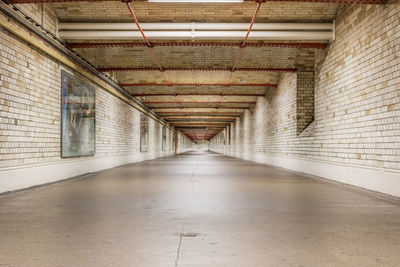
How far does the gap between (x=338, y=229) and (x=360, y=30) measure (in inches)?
270

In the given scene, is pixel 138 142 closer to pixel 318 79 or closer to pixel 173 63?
pixel 173 63

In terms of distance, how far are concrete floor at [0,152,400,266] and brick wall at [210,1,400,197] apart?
5.92 ft

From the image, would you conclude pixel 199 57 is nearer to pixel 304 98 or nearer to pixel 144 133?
pixel 304 98

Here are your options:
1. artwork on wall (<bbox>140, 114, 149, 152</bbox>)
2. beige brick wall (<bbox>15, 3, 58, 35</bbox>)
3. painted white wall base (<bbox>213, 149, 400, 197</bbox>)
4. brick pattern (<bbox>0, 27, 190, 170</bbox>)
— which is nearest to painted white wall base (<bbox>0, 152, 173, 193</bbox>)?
brick pattern (<bbox>0, 27, 190, 170</bbox>)

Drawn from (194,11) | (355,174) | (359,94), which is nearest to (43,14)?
(194,11)

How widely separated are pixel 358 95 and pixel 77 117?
9226 mm

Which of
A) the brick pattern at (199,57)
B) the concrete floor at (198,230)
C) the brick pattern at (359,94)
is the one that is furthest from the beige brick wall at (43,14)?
the brick pattern at (359,94)

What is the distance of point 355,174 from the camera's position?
9.22 m

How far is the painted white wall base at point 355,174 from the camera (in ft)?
24.6

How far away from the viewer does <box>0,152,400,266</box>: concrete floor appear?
3.19 meters

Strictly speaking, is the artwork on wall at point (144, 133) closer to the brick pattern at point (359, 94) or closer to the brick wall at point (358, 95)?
the brick wall at point (358, 95)

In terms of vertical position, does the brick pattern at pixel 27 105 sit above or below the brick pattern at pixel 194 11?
below

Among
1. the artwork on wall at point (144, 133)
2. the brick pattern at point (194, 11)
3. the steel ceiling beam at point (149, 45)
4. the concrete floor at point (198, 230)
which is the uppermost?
the brick pattern at point (194, 11)

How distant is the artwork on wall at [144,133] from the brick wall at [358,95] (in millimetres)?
12251
